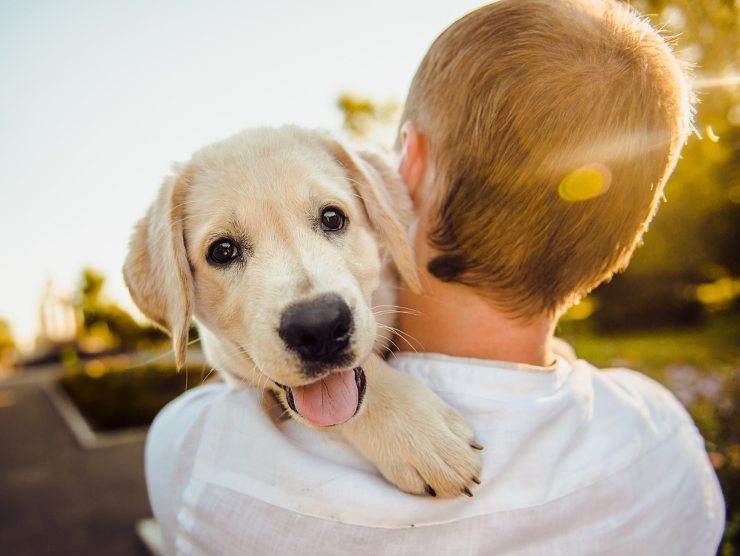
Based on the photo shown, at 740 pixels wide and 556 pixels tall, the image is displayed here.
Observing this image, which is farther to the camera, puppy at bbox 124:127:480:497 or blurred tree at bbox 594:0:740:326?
blurred tree at bbox 594:0:740:326

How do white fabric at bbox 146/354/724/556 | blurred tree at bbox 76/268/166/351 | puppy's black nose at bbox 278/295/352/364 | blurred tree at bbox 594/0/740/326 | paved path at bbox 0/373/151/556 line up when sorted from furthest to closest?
blurred tree at bbox 76/268/166/351
blurred tree at bbox 594/0/740/326
paved path at bbox 0/373/151/556
puppy's black nose at bbox 278/295/352/364
white fabric at bbox 146/354/724/556

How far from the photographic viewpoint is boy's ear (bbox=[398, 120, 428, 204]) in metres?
2.30

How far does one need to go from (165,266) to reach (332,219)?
2.45ft

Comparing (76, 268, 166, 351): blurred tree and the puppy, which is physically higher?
the puppy

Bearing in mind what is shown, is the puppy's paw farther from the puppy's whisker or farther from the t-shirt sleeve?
the t-shirt sleeve

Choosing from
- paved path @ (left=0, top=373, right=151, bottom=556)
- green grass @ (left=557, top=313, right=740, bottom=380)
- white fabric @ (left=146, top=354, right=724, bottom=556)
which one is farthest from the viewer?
green grass @ (left=557, top=313, right=740, bottom=380)

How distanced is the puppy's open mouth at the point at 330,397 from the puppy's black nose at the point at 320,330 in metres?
0.11

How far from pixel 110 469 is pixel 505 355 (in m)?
9.79

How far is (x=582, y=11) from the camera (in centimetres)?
204

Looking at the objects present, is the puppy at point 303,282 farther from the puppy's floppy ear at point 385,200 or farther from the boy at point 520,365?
the boy at point 520,365

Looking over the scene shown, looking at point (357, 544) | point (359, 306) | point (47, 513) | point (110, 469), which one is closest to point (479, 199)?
point (359, 306)

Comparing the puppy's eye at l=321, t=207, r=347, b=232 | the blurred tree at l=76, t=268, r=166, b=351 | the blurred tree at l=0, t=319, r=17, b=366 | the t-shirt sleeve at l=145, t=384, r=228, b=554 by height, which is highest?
the puppy's eye at l=321, t=207, r=347, b=232

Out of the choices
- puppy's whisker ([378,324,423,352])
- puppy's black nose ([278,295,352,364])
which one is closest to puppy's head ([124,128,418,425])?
puppy's black nose ([278,295,352,364])

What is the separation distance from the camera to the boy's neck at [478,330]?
2.24 meters
